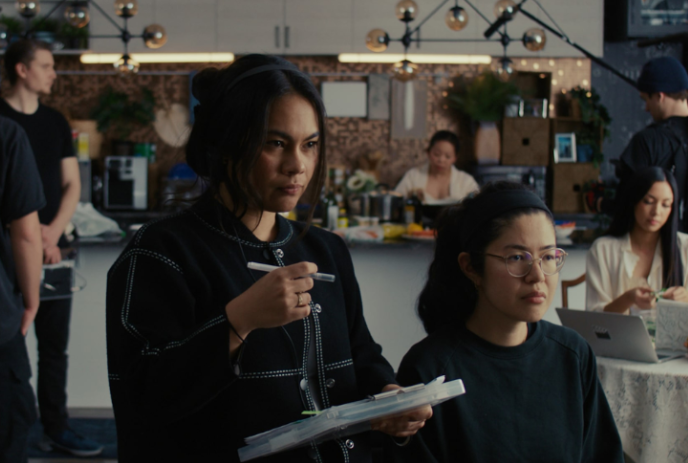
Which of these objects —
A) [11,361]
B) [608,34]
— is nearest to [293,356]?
[11,361]

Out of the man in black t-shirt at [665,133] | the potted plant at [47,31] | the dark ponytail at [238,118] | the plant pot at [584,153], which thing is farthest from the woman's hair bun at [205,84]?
the plant pot at [584,153]

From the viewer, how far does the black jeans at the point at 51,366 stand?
3293mm

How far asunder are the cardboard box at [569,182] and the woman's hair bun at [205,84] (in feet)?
18.3

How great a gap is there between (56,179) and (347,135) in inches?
145

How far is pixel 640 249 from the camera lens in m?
2.81

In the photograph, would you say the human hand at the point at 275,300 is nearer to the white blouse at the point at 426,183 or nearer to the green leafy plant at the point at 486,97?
the white blouse at the point at 426,183

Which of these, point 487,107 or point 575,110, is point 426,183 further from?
point 575,110

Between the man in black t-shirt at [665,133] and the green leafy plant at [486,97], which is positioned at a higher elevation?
the green leafy plant at [486,97]

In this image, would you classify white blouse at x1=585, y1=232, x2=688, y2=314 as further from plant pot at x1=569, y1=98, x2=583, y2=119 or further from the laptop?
plant pot at x1=569, y1=98, x2=583, y2=119

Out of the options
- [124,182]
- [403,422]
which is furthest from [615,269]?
[124,182]

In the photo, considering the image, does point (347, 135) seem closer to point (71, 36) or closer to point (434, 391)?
point (71, 36)

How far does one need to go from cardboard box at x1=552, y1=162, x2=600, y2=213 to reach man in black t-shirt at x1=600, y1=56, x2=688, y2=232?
281cm

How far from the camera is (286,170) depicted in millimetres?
1107

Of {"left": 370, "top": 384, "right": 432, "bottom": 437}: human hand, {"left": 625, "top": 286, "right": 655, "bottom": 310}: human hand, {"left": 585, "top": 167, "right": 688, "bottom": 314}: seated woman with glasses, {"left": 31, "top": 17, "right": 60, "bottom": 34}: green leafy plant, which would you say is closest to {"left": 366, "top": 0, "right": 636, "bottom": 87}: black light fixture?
{"left": 585, "top": 167, "right": 688, "bottom": 314}: seated woman with glasses
